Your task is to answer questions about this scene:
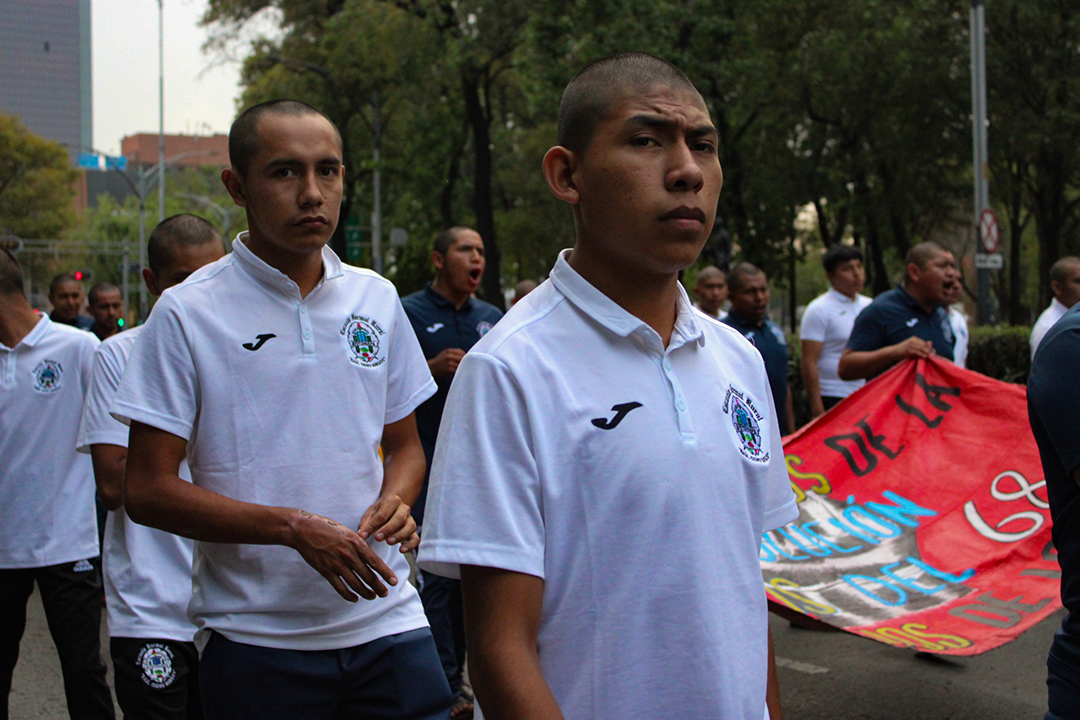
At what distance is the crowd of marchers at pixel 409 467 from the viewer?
1750 millimetres

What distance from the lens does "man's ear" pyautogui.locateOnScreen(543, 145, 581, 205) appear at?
1.94m

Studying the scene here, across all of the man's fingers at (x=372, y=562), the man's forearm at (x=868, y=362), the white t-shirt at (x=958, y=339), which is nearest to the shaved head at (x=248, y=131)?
the man's fingers at (x=372, y=562)

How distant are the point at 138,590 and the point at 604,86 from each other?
2.69 m

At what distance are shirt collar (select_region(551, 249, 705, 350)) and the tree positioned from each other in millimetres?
57026

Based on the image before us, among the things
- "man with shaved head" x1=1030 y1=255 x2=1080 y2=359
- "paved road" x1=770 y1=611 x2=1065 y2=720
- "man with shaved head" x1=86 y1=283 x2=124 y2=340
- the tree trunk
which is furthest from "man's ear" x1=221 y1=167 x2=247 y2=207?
the tree trunk

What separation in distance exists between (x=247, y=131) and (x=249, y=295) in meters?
0.43

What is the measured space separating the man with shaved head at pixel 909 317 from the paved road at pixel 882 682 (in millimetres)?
1658

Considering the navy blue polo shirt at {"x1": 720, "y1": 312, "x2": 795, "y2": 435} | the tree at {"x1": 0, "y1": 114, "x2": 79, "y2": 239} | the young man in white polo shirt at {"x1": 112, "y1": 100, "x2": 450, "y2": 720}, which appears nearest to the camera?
the young man in white polo shirt at {"x1": 112, "y1": 100, "x2": 450, "y2": 720}

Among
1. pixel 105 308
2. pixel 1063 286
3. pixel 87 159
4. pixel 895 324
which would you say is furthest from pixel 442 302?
pixel 87 159

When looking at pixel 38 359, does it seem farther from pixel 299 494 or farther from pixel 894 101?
pixel 894 101

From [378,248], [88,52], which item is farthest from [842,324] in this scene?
[88,52]

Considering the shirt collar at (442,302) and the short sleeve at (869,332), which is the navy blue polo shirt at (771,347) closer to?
the short sleeve at (869,332)

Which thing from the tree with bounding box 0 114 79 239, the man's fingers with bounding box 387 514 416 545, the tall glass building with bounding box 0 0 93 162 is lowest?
the tree with bounding box 0 114 79 239

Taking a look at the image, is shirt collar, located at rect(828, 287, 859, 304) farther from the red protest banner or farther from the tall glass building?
the tall glass building
